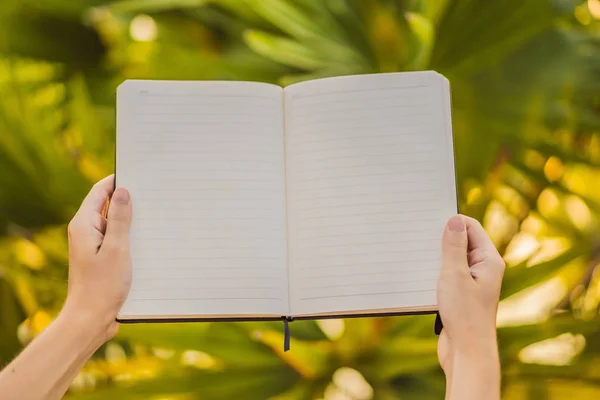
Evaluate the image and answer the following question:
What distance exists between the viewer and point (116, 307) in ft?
2.34

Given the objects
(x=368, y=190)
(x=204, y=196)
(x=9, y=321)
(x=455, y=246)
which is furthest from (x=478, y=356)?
(x=9, y=321)

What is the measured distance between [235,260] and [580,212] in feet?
2.06

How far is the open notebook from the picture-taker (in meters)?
0.72

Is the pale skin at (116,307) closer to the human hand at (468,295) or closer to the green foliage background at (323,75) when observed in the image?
the human hand at (468,295)

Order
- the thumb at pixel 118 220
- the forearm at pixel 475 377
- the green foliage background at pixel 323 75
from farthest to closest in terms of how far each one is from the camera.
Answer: the green foliage background at pixel 323 75, the thumb at pixel 118 220, the forearm at pixel 475 377

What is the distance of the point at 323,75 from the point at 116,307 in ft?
1.82

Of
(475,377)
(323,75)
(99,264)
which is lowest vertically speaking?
(475,377)

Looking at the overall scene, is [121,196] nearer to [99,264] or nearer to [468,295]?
[99,264]

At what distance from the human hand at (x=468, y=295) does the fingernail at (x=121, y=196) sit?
1.25ft

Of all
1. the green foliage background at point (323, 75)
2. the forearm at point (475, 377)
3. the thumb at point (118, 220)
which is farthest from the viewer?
the green foliage background at point (323, 75)

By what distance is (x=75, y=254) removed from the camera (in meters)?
0.71

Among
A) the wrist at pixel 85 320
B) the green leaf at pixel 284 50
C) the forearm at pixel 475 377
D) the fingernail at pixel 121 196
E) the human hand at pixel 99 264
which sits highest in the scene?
the green leaf at pixel 284 50

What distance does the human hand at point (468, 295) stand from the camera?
2.07 feet

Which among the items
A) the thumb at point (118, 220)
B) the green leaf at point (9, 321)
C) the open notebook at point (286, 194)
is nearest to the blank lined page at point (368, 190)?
the open notebook at point (286, 194)
